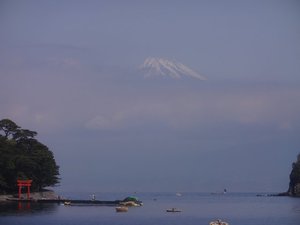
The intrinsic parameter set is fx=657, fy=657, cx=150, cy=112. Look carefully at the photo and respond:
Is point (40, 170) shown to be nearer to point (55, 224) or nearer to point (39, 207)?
point (39, 207)

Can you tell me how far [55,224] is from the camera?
6122 cm

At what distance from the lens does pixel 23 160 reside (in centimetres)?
9338

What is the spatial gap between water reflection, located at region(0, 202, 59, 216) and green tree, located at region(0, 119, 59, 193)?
17.8ft

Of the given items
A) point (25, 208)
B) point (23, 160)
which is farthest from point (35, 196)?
point (25, 208)

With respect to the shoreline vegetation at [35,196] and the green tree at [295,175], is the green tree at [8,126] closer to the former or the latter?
the shoreline vegetation at [35,196]

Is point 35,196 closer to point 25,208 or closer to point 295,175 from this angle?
point 25,208

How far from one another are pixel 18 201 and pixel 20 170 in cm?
616

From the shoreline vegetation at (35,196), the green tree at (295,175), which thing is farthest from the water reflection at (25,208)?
the green tree at (295,175)

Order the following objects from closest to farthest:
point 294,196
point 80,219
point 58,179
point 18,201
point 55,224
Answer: point 55,224 < point 80,219 < point 18,201 < point 58,179 < point 294,196

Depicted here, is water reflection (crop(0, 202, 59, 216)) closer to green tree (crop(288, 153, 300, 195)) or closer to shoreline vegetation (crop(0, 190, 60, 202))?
shoreline vegetation (crop(0, 190, 60, 202))

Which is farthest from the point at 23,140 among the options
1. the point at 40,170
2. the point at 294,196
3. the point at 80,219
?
the point at 294,196

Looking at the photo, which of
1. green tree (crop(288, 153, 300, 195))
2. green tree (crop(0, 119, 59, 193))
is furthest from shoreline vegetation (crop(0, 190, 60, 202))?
green tree (crop(288, 153, 300, 195))

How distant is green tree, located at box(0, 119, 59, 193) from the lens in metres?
91.2

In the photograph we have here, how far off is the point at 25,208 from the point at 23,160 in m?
14.9
